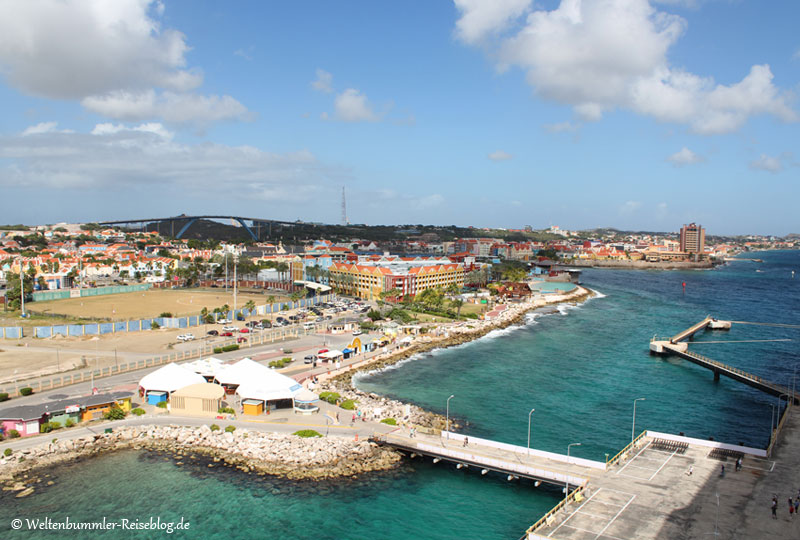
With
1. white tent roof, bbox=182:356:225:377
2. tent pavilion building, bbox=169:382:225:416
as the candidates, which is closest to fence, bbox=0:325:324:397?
white tent roof, bbox=182:356:225:377

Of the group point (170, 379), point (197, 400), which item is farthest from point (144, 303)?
point (197, 400)

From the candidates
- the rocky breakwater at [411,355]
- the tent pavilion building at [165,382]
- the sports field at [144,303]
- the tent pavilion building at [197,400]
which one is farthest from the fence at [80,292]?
the tent pavilion building at [197,400]

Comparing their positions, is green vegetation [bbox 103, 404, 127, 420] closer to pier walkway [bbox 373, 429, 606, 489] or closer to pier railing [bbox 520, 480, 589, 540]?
pier walkway [bbox 373, 429, 606, 489]

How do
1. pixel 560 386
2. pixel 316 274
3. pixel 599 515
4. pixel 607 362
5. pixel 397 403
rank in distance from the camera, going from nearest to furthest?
pixel 599 515 < pixel 397 403 < pixel 560 386 < pixel 607 362 < pixel 316 274

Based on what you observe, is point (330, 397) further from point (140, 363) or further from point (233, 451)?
point (140, 363)

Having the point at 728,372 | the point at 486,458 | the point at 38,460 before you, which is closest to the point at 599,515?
the point at 486,458

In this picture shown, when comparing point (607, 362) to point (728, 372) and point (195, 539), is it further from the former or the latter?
point (195, 539)

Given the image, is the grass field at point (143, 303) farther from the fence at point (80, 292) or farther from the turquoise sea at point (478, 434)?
the turquoise sea at point (478, 434)
